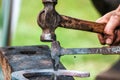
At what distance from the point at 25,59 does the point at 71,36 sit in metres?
4.16

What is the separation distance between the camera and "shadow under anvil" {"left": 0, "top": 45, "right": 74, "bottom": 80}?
2398 mm

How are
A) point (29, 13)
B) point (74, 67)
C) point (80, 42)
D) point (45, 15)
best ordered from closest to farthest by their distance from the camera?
point (45, 15) → point (74, 67) → point (80, 42) → point (29, 13)

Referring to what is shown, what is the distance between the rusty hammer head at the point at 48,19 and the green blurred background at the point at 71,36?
3191mm

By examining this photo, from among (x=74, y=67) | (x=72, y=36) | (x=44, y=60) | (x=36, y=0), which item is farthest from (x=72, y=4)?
(x=44, y=60)

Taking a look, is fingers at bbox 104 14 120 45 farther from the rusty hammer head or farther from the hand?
the rusty hammer head

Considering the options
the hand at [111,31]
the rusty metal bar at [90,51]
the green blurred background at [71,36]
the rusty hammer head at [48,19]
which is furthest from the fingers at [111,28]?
the green blurred background at [71,36]

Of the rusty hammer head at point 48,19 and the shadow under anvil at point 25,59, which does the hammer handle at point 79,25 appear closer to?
the rusty hammer head at point 48,19

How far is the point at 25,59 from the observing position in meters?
2.53

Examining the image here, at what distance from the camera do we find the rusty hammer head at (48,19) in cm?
216

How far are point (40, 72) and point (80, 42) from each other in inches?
167

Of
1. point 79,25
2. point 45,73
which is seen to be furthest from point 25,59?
point 79,25

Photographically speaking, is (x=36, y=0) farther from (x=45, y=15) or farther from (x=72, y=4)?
(x=45, y=15)

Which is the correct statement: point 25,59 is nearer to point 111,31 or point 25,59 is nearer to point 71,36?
point 111,31

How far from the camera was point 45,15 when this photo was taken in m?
2.16
